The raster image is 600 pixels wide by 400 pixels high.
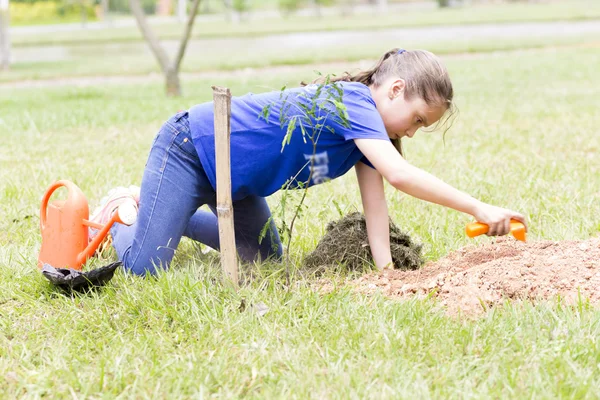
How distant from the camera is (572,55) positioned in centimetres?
1341

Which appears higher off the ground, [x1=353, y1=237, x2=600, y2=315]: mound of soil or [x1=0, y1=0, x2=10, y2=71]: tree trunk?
[x1=0, y1=0, x2=10, y2=71]: tree trunk

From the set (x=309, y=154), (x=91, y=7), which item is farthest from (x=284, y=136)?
(x=91, y=7)

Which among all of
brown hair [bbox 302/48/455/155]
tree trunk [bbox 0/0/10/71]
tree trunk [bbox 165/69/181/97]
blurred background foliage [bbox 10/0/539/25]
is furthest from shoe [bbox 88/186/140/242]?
blurred background foliage [bbox 10/0/539/25]

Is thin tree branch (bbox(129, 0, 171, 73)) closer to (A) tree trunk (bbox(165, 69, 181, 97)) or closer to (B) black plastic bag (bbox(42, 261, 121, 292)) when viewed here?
(A) tree trunk (bbox(165, 69, 181, 97))

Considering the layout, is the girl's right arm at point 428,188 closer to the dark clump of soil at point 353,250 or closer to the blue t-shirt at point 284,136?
the blue t-shirt at point 284,136

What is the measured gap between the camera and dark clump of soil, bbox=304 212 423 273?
295cm

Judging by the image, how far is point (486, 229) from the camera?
2.48m

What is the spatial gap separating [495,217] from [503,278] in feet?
0.88

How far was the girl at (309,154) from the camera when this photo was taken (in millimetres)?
2533

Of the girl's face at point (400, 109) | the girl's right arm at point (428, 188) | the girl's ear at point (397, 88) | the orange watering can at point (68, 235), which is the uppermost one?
the girl's ear at point (397, 88)

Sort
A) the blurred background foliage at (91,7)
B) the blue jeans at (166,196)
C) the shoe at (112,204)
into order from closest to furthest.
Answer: the blue jeans at (166,196) → the shoe at (112,204) → the blurred background foliage at (91,7)

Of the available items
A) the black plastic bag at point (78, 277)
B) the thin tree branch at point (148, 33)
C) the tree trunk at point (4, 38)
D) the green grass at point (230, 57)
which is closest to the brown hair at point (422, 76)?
the black plastic bag at point (78, 277)

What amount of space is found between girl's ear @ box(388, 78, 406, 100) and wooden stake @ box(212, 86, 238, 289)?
23.8 inches

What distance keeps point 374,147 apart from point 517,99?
19.9 feet
